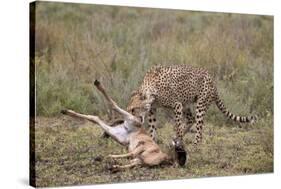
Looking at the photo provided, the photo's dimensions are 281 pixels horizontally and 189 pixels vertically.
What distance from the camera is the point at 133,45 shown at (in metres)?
7.61

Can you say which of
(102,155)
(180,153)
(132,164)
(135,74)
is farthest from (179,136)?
(102,155)

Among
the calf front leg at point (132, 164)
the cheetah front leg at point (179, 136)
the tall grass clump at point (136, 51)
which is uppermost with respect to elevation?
→ the tall grass clump at point (136, 51)

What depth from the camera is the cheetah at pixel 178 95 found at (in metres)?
7.52

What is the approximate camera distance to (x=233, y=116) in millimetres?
8016

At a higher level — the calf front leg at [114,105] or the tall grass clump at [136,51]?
the tall grass clump at [136,51]

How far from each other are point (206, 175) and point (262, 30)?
1740mm

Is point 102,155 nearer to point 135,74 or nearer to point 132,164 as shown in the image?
point 132,164

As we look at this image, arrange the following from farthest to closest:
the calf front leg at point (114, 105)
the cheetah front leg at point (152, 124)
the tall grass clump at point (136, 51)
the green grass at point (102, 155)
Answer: the cheetah front leg at point (152, 124) < the calf front leg at point (114, 105) < the tall grass clump at point (136, 51) < the green grass at point (102, 155)

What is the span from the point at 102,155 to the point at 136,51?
1.12 m

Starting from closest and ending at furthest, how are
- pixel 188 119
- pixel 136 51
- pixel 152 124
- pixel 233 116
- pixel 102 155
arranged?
pixel 102 155 < pixel 152 124 < pixel 136 51 < pixel 188 119 < pixel 233 116

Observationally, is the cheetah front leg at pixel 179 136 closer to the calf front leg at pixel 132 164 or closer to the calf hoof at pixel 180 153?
the calf hoof at pixel 180 153

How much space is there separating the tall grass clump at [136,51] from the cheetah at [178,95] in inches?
3.2

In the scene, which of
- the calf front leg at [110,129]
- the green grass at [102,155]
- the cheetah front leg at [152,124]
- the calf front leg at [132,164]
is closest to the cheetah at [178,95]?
the cheetah front leg at [152,124]

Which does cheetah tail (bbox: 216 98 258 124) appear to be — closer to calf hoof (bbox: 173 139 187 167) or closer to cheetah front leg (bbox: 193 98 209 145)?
cheetah front leg (bbox: 193 98 209 145)
